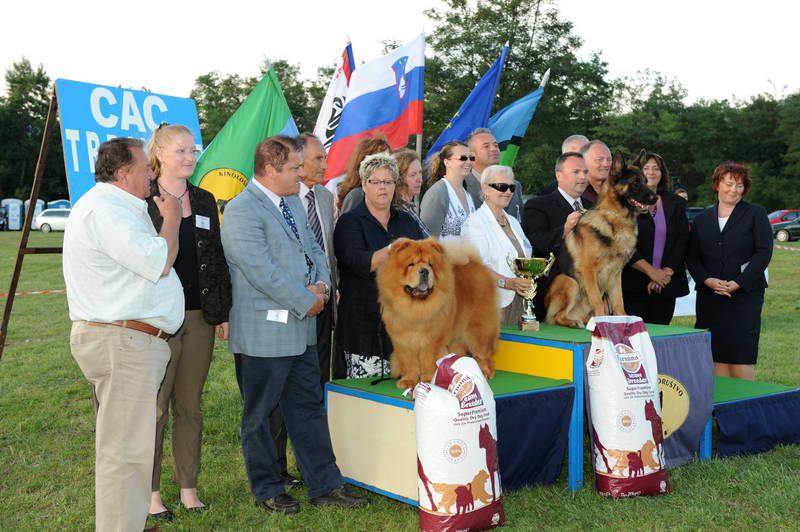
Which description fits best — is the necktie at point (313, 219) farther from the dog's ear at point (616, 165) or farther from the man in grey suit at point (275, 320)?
the dog's ear at point (616, 165)

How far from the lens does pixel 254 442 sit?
4145 millimetres

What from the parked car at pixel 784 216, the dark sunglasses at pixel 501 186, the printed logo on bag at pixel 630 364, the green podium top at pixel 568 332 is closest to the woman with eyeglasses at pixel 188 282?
the dark sunglasses at pixel 501 186

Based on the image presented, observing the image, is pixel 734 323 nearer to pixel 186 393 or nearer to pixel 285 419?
pixel 285 419

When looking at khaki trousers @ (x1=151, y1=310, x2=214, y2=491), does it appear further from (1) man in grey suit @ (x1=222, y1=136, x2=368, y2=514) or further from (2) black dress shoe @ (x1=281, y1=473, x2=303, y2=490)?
(2) black dress shoe @ (x1=281, y1=473, x2=303, y2=490)

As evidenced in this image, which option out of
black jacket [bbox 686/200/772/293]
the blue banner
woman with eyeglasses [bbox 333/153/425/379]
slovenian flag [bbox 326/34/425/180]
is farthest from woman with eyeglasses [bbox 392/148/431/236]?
black jacket [bbox 686/200/772/293]

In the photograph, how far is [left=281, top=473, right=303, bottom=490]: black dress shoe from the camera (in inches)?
185

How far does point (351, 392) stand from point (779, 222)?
114 ft

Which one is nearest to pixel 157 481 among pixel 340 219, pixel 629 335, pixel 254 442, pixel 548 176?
pixel 254 442

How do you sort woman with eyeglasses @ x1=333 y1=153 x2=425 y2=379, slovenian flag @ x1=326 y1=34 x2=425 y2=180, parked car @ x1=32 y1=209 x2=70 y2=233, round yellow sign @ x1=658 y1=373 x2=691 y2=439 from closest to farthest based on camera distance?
1. woman with eyeglasses @ x1=333 y1=153 x2=425 y2=379
2. round yellow sign @ x1=658 y1=373 x2=691 y2=439
3. slovenian flag @ x1=326 y1=34 x2=425 y2=180
4. parked car @ x1=32 y1=209 x2=70 y2=233

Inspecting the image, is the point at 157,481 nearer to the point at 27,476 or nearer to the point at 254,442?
the point at 254,442

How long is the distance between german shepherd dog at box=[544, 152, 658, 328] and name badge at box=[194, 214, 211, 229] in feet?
7.99

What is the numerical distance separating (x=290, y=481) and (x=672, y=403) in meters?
2.53

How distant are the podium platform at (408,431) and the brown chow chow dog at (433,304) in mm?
218

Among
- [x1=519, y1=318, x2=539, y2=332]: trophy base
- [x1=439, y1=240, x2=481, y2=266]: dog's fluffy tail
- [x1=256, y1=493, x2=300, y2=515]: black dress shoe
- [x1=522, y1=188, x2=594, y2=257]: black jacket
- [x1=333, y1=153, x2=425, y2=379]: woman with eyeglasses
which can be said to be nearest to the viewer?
[x1=256, y1=493, x2=300, y2=515]: black dress shoe
